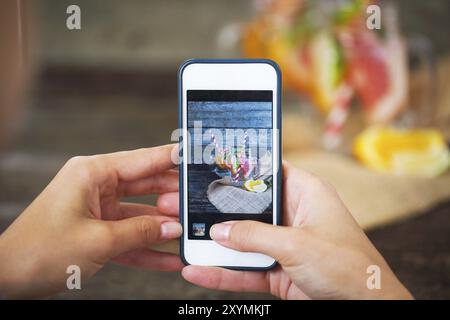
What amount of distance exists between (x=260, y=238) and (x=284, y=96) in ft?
0.72

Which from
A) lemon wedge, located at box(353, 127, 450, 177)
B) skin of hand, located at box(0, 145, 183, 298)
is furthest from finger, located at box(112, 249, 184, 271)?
lemon wedge, located at box(353, 127, 450, 177)

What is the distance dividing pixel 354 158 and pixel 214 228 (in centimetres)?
33

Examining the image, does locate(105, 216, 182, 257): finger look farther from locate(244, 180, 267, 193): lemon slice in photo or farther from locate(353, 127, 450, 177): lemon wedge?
locate(353, 127, 450, 177): lemon wedge

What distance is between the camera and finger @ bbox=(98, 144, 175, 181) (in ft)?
1.32

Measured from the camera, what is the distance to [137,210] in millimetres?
411

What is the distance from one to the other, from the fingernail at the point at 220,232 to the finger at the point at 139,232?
2 centimetres

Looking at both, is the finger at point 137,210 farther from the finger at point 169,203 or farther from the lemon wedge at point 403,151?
the lemon wedge at point 403,151

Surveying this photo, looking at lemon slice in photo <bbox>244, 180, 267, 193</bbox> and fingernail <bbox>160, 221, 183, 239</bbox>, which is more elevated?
lemon slice in photo <bbox>244, 180, 267, 193</bbox>

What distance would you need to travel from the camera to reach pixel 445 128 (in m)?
0.72

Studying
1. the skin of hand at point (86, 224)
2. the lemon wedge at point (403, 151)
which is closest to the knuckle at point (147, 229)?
the skin of hand at point (86, 224)

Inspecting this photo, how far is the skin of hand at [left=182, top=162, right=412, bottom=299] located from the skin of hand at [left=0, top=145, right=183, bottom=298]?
4cm

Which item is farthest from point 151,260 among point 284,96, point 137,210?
point 284,96

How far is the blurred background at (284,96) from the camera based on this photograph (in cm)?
46
